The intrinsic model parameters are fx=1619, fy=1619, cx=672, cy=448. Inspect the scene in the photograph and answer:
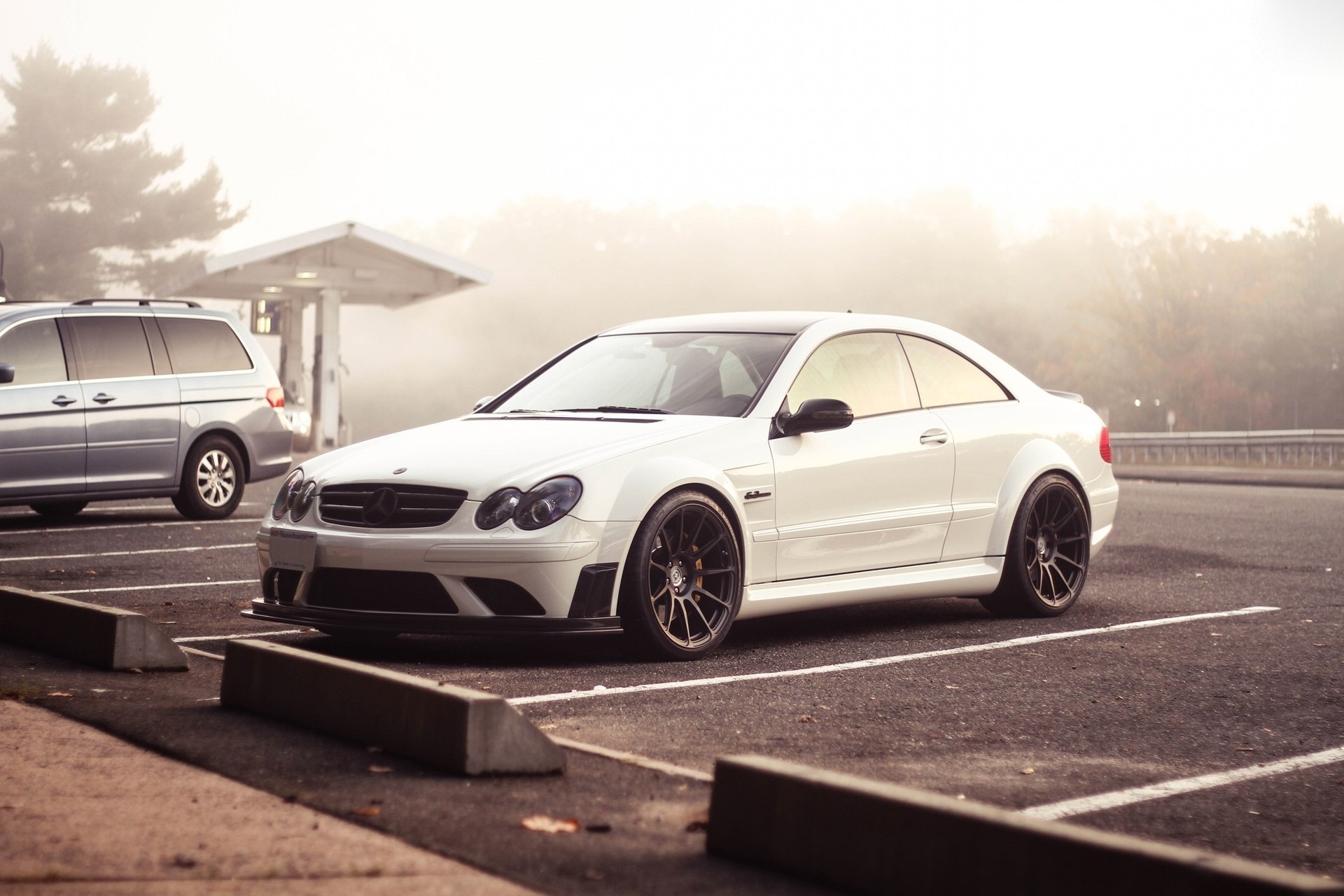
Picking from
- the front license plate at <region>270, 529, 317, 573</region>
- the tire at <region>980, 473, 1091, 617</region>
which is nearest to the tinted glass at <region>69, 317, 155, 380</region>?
the front license plate at <region>270, 529, 317, 573</region>

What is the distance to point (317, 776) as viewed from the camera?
441 cm

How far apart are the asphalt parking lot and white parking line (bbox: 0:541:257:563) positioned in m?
1.04

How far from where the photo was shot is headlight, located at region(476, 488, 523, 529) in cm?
635

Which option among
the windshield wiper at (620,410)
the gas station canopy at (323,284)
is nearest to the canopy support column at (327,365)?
the gas station canopy at (323,284)

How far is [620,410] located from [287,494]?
1.56m

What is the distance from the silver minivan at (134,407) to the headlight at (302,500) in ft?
22.0

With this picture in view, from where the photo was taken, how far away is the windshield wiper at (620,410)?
24.4 feet

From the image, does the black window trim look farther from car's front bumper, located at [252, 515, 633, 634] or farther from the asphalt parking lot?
car's front bumper, located at [252, 515, 633, 634]

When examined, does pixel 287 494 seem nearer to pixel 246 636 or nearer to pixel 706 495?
pixel 246 636

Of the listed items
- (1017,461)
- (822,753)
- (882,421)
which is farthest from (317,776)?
(1017,461)

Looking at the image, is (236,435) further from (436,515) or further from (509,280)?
(509,280)

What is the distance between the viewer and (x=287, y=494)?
7.05 meters

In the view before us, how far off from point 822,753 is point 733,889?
156 centimetres

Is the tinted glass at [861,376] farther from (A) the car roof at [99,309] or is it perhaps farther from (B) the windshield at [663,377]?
(A) the car roof at [99,309]
